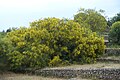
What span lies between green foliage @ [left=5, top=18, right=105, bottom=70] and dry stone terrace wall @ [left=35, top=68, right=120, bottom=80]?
1.06 m

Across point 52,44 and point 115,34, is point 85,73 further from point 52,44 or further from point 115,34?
point 115,34

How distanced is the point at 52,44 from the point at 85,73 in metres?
3.46

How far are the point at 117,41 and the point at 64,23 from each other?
22.5 ft

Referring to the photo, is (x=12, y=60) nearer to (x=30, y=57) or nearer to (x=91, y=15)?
(x=30, y=57)

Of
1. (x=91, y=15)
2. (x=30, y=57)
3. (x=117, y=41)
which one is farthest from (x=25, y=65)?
(x=91, y=15)

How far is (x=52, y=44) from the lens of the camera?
1819cm

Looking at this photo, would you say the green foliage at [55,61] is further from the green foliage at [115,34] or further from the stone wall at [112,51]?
the green foliage at [115,34]

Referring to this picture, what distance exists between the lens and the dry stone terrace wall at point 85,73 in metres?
14.8

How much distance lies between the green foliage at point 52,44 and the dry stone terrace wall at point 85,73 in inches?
41.7

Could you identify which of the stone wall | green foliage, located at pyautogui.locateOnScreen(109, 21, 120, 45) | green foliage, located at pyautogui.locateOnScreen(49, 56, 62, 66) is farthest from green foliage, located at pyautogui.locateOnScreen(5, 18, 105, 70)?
green foliage, located at pyautogui.locateOnScreen(109, 21, 120, 45)

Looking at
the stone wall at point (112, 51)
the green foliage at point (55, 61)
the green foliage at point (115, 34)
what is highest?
the green foliage at point (115, 34)

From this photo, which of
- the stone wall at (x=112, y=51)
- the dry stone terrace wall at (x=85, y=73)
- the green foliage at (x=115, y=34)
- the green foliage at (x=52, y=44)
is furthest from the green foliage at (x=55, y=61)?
the green foliage at (x=115, y=34)

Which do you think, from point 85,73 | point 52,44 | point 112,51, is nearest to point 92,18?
point 112,51

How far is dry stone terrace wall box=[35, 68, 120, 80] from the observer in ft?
48.4
